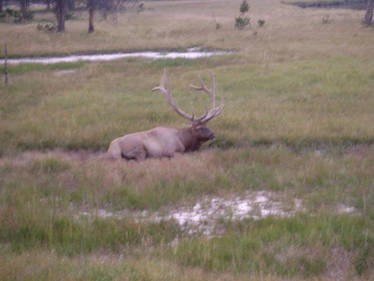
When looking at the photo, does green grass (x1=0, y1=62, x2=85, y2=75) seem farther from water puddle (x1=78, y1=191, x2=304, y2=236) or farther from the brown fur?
water puddle (x1=78, y1=191, x2=304, y2=236)

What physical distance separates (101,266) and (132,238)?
1163 millimetres

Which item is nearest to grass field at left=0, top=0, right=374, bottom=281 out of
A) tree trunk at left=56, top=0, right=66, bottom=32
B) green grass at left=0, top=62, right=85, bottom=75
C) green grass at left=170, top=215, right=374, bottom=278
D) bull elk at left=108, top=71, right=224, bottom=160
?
green grass at left=170, top=215, right=374, bottom=278

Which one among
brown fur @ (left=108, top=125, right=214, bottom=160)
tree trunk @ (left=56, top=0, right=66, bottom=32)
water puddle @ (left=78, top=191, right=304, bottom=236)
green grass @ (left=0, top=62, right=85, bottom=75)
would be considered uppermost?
tree trunk @ (left=56, top=0, right=66, bottom=32)

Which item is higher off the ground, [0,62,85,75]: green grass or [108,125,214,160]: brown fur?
[0,62,85,75]: green grass

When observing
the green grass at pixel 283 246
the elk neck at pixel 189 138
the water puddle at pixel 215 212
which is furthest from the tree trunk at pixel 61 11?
the green grass at pixel 283 246

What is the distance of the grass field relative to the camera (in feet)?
16.9

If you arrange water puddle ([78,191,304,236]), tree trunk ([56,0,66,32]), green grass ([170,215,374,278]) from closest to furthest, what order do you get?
green grass ([170,215,374,278]) < water puddle ([78,191,304,236]) < tree trunk ([56,0,66,32])

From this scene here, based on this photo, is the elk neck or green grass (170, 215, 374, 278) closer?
green grass (170, 215, 374, 278)

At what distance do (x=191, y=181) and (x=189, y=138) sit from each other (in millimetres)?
2373

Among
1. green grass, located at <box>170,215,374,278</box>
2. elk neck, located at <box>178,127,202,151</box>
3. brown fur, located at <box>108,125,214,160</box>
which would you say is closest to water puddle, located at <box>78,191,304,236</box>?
green grass, located at <box>170,215,374,278</box>

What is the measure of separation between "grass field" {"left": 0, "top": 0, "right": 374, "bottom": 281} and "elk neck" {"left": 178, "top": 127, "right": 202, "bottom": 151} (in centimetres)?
44

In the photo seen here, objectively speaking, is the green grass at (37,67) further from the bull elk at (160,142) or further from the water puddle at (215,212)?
the water puddle at (215,212)

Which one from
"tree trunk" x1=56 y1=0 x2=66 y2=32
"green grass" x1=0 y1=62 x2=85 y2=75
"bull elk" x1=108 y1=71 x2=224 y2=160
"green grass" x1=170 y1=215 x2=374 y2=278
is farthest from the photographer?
"tree trunk" x1=56 y1=0 x2=66 y2=32

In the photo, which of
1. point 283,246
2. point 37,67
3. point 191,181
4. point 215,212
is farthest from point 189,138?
point 37,67
